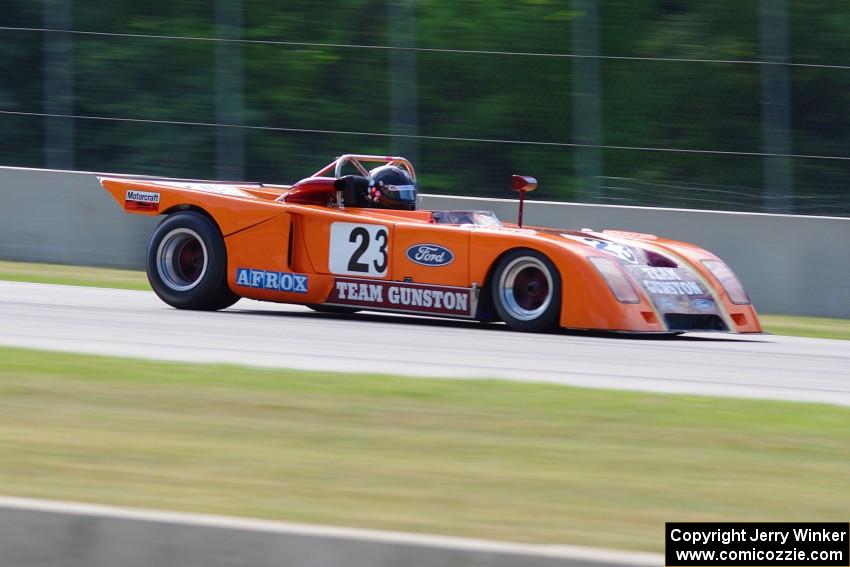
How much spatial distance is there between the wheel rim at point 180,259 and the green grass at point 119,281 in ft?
7.28

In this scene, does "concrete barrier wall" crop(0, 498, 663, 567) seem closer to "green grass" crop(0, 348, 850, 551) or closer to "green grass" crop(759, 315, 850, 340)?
"green grass" crop(0, 348, 850, 551)

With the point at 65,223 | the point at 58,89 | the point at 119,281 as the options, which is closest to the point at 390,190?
the point at 119,281

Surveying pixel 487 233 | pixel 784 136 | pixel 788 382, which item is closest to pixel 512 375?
pixel 788 382

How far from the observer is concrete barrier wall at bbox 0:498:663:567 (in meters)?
3.73

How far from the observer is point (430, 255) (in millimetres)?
10406

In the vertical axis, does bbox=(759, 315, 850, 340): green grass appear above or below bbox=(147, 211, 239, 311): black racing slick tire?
below

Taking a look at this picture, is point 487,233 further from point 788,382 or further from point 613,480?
point 613,480

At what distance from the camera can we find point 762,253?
45.0 ft

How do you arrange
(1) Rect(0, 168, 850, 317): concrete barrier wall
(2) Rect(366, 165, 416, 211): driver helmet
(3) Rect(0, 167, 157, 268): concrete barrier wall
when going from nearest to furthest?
(2) Rect(366, 165, 416, 211): driver helmet → (1) Rect(0, 168, 850, 317): concrete barrier wall → (3) Rect(0, 167, 157, 268): concrete barrier wall

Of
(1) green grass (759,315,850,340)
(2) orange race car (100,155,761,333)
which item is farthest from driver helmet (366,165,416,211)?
(1) green grass (759,315,850,340)

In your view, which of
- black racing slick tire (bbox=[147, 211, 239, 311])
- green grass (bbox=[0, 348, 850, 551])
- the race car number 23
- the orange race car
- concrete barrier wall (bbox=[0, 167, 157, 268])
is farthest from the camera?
concrete barrier wall (bbox=[0, 167, 157, 268])

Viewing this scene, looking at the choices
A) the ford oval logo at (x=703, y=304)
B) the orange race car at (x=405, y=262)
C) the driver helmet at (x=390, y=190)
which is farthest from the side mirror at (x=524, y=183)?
Result: the ford oval logo at (x=703, y=304)

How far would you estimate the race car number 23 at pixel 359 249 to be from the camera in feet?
34.8

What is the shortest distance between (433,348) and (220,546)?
5404 mm
